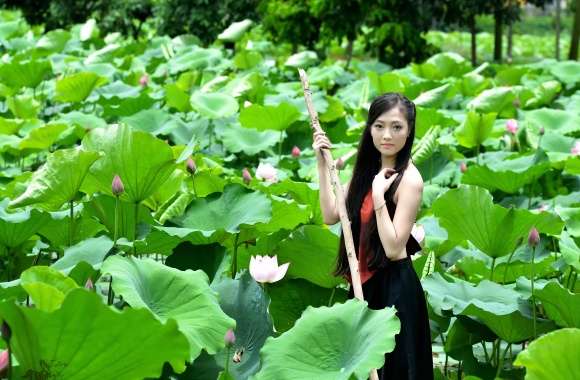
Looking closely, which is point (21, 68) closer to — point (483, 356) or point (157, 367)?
point (483, 356)

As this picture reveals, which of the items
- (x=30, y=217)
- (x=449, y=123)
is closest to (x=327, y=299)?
(x=30, y=217)

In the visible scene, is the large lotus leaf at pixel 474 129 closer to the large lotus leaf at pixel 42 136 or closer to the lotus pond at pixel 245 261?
the lotus pond at pixel 245 261

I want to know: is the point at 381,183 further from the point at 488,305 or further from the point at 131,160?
the point at 131,160

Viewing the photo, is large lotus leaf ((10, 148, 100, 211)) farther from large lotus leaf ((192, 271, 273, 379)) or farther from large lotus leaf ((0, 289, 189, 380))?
large lotus leaf ((0, 289, 189, 380))

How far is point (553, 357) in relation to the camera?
166 cm

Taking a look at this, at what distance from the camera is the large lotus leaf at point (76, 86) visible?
5105 mm

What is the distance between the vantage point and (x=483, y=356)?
2.75m

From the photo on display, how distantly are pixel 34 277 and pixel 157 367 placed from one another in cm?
38

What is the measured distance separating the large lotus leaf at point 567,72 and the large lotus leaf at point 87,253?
5044 millimetres

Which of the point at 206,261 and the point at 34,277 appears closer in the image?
the point at 34,277

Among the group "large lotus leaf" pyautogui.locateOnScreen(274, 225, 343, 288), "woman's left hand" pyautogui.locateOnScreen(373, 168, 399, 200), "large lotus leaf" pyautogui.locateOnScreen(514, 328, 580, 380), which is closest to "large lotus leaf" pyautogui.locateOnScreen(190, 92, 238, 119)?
"large lotus leaf" pyautogui.locateOnScreen(274, 225, 343, 288)

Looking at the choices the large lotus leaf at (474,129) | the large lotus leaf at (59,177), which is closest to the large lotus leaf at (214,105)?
the large lotus leaf at (474,129)

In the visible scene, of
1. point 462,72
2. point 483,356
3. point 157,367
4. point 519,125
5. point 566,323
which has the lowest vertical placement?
point 462,72

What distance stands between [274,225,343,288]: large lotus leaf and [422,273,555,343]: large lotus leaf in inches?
8.1
